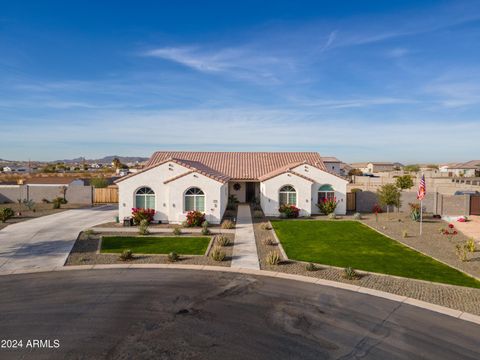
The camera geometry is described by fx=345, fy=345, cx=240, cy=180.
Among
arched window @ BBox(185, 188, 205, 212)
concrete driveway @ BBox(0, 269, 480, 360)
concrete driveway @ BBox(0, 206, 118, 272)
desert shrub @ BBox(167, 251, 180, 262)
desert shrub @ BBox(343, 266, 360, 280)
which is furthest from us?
arched window @ BBox(185, 188, 205, 212)

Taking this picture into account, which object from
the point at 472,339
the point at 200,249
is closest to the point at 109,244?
the point at 200,249

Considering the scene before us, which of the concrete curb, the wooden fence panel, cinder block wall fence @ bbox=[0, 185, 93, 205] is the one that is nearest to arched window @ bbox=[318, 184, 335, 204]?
the concrete curb

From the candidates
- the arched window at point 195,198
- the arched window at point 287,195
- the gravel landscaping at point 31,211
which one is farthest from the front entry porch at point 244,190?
the gravel landscaping at point 31,211

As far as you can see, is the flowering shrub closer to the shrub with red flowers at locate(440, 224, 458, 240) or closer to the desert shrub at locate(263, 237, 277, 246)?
the shrub with red flowers at locate(440, 224, 458, 240)

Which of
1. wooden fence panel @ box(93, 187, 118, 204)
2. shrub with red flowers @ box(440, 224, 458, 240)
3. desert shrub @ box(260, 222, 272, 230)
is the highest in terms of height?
wooden fence panel @ box(93, 187, 118, 204)

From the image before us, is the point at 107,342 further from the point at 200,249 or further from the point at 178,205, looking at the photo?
the point at 178,205

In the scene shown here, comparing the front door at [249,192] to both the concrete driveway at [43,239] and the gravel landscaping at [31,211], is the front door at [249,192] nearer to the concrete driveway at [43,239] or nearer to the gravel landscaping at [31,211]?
the concrete driveway at [43,239]

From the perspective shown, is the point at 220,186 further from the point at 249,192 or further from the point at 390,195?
the point at 390,195

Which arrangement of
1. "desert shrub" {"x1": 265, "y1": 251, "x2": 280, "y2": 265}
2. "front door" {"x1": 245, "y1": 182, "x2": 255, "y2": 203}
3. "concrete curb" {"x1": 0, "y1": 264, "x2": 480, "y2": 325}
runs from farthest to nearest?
"front door" {"x1": 245, "y1": 182, "x2": 255, "y2": 203}, "desert shrub" {"x1": 265, "y1": 251, "x2": 280, "y2": 265}, "concrete curb" {"x1": 0, "y1": 264, "x2": 480, "y2": 325}
